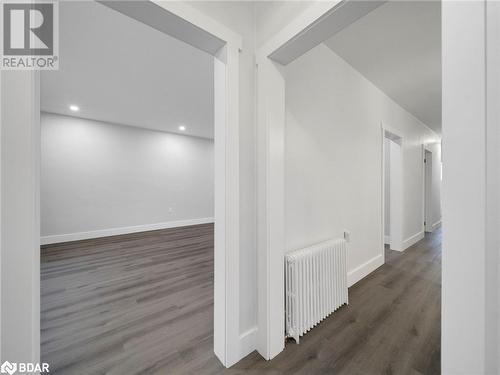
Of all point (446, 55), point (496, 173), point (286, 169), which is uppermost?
point (446, 55)

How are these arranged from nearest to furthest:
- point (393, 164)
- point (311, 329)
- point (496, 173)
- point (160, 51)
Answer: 1. point (496, 173)
2. point (311, 329)
3. point (160, 51)
4. point (393, 164)

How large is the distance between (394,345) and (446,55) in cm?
190

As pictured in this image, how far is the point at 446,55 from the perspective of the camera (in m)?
0.60

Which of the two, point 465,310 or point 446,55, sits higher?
point 446,55

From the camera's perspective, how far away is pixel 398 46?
202cm

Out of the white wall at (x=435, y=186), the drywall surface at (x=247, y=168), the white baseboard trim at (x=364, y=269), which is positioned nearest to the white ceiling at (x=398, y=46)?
the drywall surface at (x=247, y=168)

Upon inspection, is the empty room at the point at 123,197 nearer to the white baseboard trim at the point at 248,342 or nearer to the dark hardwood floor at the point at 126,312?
the dark hardwood floor at the point at 126,312

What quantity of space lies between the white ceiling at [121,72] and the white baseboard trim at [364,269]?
313 centimetres

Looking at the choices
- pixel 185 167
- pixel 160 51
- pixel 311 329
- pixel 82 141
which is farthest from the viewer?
pixel 185 167

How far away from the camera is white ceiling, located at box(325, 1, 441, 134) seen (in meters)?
1.62

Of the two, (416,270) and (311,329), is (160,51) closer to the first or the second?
(311,329)

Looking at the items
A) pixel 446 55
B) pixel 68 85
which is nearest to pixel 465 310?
pixel 446 55

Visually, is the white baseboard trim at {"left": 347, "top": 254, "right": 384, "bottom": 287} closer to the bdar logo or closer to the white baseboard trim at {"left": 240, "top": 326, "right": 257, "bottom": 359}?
the white baseboard trim at {"left": 240, "top": 326, "right": 257, "bottom": 359}

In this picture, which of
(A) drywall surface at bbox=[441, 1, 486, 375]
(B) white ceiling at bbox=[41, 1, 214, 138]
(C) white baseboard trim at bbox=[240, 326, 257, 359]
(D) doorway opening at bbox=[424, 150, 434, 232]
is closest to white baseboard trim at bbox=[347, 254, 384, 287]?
(C) white baseboard trim at bbox=[240, 326, 257, 359]
